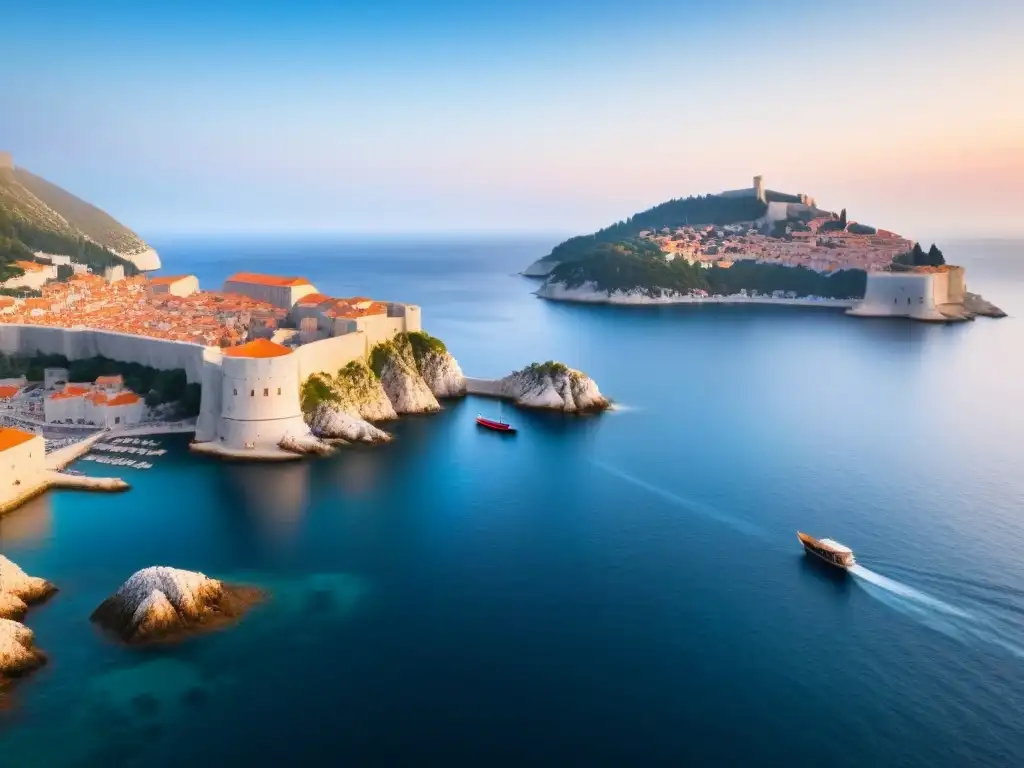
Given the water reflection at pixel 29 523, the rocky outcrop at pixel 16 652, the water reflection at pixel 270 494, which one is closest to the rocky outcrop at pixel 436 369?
the water reflection at pixel 270 494

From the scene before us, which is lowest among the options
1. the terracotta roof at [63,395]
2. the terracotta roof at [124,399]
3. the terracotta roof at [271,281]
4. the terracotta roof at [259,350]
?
the terracotta roof at [124,399]

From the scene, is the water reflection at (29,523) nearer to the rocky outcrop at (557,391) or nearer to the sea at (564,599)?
the sea at (564,599)

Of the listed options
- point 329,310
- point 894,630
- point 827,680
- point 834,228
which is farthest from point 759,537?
point 834,228

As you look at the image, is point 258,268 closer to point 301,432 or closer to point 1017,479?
point 301,432

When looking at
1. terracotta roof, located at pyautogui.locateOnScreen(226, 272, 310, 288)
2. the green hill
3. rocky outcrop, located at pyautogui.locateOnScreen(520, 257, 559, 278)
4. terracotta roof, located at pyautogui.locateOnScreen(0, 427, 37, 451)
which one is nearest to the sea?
terracotta roof, located at pyautogui.locateOnScreen(0, 427, 37, 451)

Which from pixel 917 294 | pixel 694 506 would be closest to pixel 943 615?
pixel 694 506

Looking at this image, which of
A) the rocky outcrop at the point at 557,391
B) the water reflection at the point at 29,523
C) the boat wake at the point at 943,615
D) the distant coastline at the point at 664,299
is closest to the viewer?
the boat wake at the point at 943,615

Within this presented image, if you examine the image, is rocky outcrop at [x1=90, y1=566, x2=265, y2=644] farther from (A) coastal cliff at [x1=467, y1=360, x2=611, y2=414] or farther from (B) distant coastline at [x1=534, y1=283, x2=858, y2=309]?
(B) distant coastline at [x1=534, y1=283, x2=858, y2=309]
